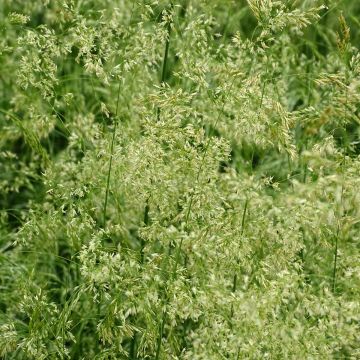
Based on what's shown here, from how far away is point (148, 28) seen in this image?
6316 millimetres

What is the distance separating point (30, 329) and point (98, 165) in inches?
35.9

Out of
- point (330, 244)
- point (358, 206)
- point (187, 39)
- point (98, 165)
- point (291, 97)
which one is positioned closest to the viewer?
point (358, 206)

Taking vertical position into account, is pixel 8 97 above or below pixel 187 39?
below

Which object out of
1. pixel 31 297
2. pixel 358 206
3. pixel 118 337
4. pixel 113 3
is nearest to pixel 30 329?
pixel 31 297

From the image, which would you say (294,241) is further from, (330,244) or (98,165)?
(98,165)

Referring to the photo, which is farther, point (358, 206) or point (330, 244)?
point (330, 244)

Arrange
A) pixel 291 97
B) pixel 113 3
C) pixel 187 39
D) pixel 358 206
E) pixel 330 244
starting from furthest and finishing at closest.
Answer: pixel 291 97, pixel 113 3, pixel 187 39, pixel 330 244, pixel 358 206

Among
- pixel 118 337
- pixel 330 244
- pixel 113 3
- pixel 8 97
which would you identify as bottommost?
pixel 8 97

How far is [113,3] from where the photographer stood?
4.89m

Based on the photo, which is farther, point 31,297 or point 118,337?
point 31,297

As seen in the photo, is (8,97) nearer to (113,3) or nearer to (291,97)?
(113,3)

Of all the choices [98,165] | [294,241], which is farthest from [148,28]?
[294,241]

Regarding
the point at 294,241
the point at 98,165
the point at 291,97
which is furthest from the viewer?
the point at 291,97

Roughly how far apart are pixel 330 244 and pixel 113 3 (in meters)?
2.38
